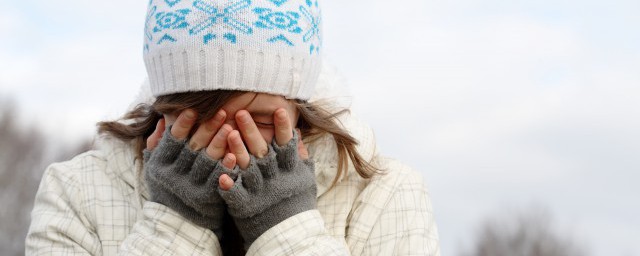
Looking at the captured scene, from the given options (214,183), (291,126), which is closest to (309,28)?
(291,126)

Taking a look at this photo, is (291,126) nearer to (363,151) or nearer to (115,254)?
(363,151)

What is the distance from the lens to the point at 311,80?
325cm

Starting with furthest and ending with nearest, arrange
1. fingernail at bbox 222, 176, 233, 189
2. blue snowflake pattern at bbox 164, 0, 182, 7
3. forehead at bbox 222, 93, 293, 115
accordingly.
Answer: blue snowflake pattern at bbox 164, 0, 182, 7
forehead at bbox 222, 93, 293, 115
fingernail at bbox 222, 176, 233, 189

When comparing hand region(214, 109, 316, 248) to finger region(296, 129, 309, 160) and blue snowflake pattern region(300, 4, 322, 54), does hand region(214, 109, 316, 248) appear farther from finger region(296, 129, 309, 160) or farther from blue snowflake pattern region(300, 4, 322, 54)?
blue snowflake pattern region(300, 4, 322, 54)

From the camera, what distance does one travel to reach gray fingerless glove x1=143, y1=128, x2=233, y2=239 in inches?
115

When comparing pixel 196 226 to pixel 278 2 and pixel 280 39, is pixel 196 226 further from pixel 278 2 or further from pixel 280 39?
pixel 278 2

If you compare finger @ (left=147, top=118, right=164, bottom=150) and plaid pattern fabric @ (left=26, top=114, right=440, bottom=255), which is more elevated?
finger @ (left=147, top=118, right=164, bottom=150)

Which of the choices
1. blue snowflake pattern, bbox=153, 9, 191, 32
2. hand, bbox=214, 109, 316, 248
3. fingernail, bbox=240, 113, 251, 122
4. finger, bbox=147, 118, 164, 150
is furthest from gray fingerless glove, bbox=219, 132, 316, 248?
blue snowflake pattern, bbox=153, 9, 191, 32

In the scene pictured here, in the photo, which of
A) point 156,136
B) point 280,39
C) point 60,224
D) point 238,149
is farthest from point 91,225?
point 280,39

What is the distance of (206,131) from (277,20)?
0.42m

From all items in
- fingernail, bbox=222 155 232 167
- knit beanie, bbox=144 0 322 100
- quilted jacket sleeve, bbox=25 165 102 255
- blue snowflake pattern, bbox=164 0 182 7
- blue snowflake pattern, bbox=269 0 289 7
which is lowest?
quilted jacket sleeve, bbox=25 165 102 255

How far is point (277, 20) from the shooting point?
3096 millimetres

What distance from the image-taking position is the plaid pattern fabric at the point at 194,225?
295 centimetres

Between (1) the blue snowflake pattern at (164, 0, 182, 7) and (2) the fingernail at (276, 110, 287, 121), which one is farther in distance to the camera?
(1) the blue snowflake pattern at (164, 0, 182, 7)
